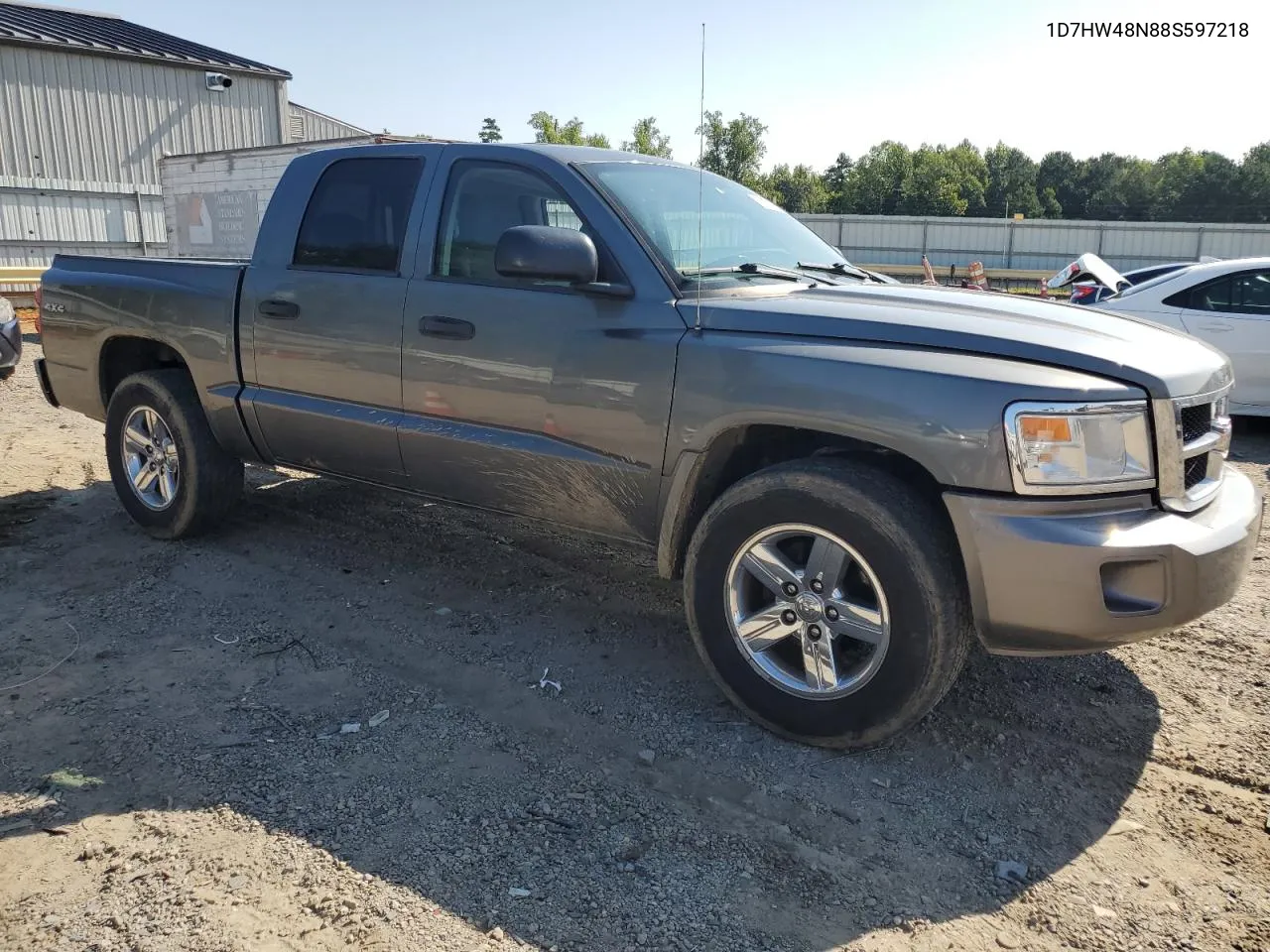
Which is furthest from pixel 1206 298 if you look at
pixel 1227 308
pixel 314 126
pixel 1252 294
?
pixel 314 126

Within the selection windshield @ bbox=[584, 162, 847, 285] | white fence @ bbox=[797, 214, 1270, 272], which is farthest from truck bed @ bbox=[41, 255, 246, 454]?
white fence @ bbox=[797, 214, 1270, 272]

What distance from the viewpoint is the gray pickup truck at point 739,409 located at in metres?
2.77

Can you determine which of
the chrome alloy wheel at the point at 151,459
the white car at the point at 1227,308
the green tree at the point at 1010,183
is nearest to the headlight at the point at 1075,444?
the chrome alloy wheel at the point at 151,459

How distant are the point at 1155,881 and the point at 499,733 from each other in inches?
79.6

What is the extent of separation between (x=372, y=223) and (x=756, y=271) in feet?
5.76

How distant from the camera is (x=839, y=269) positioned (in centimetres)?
419

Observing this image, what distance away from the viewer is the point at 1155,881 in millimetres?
2607

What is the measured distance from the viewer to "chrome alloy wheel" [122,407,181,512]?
16.9 feet

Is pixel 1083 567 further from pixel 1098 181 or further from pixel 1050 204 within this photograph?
pixel 1098 181

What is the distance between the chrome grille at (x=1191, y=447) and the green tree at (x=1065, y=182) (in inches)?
3918

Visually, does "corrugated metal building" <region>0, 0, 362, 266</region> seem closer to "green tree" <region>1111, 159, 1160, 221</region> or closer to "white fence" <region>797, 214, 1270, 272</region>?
"white fence" <region>797, 214, 1270, 272</region>

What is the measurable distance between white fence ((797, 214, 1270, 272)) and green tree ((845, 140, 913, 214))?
1284 inches

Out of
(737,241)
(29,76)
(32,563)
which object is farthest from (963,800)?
(29,76)

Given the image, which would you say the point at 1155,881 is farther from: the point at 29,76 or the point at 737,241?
the point at 29,76
